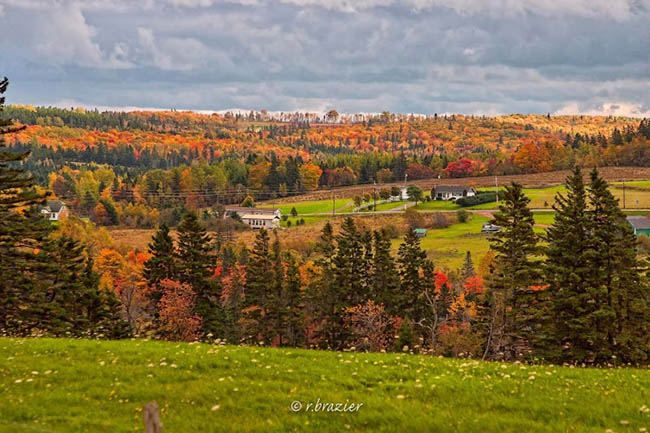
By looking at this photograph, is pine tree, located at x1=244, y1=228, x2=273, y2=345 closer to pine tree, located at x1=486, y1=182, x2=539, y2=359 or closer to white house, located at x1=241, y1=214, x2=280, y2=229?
pine tree, located at x1=486, y1=182, x2=539, y2=359

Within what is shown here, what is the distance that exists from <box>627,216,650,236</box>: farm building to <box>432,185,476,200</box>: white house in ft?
174

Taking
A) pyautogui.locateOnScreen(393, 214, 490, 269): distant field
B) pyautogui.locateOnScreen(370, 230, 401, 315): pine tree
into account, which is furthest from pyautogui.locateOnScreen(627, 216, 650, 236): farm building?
pyautogui.locateOnScreen(370, 230, 401, 315): pine tree

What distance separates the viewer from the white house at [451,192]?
15638 centimetres

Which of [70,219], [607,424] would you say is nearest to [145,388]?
[607,424]

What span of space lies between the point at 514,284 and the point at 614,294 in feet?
22.9

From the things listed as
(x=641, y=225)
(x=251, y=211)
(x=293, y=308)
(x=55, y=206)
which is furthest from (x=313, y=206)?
(x=293, y=308)

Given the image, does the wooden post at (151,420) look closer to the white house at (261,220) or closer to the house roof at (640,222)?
the house roof at (640,222)

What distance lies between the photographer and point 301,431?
935cm

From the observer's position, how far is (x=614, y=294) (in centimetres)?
2917

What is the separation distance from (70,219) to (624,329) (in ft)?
413

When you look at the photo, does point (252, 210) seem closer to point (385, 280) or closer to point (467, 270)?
point (467, 270)

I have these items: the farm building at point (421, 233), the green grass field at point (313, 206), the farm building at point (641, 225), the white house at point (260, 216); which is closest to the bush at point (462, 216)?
the farm building at point (421, 233)

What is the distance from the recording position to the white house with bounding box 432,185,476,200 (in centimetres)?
15638

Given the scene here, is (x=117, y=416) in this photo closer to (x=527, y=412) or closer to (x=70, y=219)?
(x=527, y=412)
